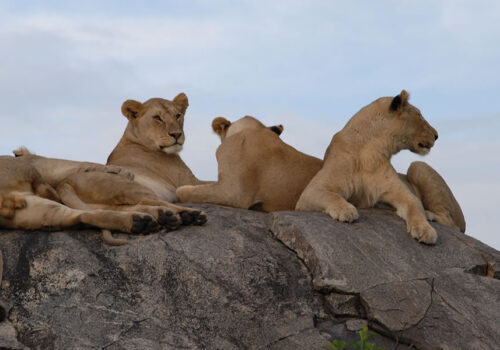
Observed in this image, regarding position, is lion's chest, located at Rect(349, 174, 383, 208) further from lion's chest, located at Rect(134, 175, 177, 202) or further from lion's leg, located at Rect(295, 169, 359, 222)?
lion's chest, located at Rect(134, 175, 177, 202)

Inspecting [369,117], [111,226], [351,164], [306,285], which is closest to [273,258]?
[306,285]

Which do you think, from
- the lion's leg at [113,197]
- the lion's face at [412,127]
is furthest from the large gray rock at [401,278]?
the lion's face at [412,127]

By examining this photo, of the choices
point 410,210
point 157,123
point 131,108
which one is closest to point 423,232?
point 410,210

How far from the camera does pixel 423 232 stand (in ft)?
19.3

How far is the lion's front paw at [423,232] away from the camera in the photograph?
586 cm

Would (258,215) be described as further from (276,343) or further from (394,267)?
(276,343)

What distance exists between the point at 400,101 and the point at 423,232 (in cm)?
126

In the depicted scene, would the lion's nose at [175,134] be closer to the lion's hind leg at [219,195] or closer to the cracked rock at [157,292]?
the lion's hind leg at [219,195]

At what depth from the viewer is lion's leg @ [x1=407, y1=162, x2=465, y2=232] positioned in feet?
22.8

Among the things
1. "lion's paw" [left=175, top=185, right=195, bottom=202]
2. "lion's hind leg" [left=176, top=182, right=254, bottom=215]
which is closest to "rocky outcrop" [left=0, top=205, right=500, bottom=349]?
"lion's hind leg" [left=176, top=182, right=254, bottom=215]

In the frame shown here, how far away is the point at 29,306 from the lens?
4.59m

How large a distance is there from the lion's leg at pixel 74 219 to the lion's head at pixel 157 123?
2.08 m

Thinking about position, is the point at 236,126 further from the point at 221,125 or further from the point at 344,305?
the point at 344,305

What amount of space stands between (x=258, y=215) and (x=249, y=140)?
1112mm
